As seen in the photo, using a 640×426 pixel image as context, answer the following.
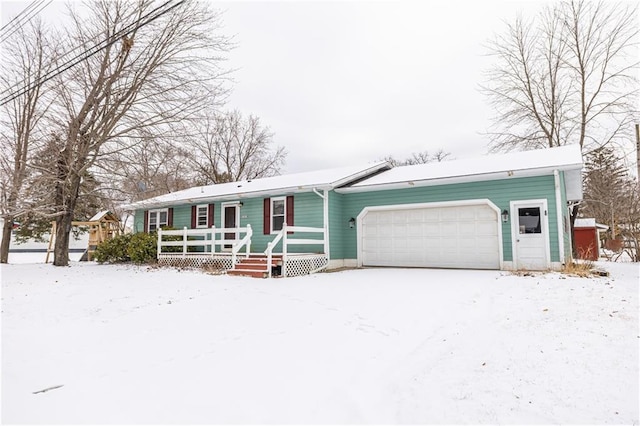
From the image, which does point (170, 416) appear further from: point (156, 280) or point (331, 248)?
point (331, 248)

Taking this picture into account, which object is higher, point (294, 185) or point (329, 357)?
point (294, 185)

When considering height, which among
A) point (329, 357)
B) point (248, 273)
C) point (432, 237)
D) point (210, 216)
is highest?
point (210, 216)

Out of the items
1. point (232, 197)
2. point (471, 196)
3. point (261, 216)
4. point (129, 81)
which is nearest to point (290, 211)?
point (261, 216)

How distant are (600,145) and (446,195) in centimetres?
1145

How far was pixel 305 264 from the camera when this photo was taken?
11141 mm

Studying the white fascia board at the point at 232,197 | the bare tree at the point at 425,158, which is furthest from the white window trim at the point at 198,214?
the bare tree at the point at 425,158

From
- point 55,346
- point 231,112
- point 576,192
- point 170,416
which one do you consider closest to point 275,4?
point 55,346

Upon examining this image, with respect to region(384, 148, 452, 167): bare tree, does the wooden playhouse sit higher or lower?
lower

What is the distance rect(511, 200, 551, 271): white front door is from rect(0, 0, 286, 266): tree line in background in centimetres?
1049

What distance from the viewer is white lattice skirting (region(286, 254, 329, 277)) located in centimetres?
1055

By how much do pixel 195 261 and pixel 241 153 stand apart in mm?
19203

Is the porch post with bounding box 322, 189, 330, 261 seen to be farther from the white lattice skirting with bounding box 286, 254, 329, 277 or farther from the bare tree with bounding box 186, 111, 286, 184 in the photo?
the bare tree with bounding box 186, 111, 286, 184

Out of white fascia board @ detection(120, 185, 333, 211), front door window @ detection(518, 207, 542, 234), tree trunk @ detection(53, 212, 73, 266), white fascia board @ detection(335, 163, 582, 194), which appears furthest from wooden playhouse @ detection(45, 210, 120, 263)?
front door window @ detection(518, 207, 542, 234)

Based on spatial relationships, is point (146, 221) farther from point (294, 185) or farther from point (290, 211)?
point (294, 185)
